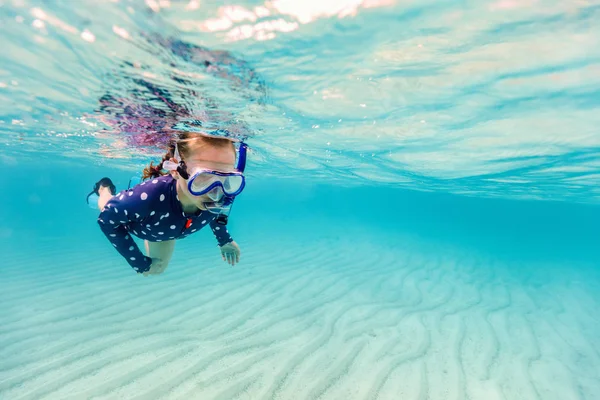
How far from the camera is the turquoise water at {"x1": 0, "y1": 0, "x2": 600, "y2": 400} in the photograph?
4.16 m

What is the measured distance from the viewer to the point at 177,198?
418 centimetres

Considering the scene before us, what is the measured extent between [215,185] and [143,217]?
121cm

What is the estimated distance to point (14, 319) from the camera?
675 cm

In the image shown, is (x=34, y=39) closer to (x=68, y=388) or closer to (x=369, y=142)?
(x=68, y=388)

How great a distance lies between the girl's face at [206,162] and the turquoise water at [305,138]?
171 centimetres

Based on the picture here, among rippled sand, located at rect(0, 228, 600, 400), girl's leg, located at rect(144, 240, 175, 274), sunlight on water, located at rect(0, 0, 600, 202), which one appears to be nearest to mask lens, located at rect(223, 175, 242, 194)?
sunlight on water, located at rect(0, 0, 600, 202)

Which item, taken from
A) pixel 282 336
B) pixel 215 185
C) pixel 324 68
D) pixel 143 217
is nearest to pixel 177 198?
pixel 143 217

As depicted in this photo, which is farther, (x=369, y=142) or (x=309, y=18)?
(x=369, y=142)

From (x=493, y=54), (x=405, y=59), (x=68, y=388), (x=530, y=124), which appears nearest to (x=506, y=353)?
(x=530, y=124)

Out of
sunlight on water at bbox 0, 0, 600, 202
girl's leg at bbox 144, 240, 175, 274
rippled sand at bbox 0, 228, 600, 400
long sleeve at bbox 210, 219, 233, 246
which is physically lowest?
rippled sand at bbox 0, 228, 600, 400

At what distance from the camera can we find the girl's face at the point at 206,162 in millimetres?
3796

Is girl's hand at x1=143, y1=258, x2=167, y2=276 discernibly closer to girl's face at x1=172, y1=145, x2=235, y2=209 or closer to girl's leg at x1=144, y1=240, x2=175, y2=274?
girl's leg at x1=144, y1=240, x2=175, y2=274

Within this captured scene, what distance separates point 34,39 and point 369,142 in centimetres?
929

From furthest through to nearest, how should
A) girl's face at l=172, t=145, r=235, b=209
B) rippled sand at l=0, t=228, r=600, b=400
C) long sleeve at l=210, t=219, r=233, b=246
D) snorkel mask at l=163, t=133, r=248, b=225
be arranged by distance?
long sleeve at l=210, t=219, r=233, b=246, rippled sand at l=0, t=228, r=600, b=400, girl's face at l=172, t=145, r=235, b=209, snorkel mask at l=163, t=133, r=248, b=225
